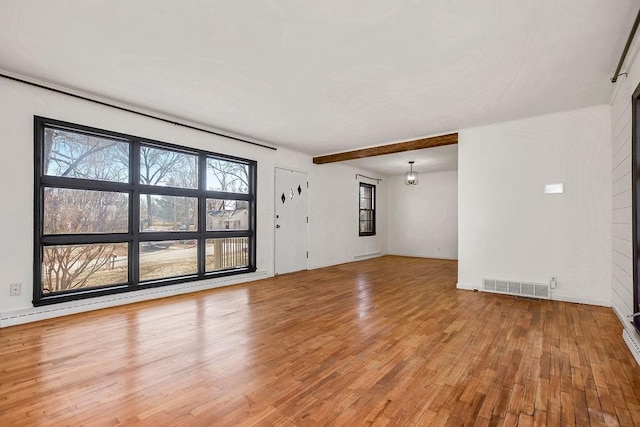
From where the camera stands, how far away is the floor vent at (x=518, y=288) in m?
4.47

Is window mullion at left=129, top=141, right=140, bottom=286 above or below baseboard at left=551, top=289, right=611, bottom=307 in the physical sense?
above

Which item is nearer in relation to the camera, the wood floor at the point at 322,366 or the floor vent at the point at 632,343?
the wood floor at the point at 322,366

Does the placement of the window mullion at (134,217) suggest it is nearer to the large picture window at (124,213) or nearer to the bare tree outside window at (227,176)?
the large picture window at (124,213)

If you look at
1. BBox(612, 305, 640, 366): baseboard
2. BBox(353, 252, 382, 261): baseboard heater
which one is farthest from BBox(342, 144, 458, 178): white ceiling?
BBox(612, 305, 640, 366): baseboard

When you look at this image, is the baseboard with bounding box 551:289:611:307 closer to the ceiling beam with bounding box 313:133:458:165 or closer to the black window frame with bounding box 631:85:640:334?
the black window frame with bounding box 631:85:640:334

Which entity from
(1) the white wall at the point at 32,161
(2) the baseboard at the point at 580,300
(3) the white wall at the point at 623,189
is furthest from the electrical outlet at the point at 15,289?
(2) the baseboard at the point at 580,300

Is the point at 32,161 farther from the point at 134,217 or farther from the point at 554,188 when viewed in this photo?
the point at 554,188

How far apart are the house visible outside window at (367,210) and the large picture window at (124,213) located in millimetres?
4313

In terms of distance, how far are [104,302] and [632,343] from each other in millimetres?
5518

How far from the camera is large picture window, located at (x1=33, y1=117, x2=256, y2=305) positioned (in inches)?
146

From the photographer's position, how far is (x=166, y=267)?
480 centimetres

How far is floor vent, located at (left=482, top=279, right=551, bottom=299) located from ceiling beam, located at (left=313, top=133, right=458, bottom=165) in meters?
2.36

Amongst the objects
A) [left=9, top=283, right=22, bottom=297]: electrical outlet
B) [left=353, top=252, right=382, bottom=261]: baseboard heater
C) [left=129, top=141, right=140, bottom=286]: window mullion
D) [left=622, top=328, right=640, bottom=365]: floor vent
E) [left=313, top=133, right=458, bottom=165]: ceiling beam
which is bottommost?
[left=353, top=252, right=382, bottom=261]: baseboard heater

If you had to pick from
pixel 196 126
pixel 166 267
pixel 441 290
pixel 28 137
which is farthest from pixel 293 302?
pixel 28 137
